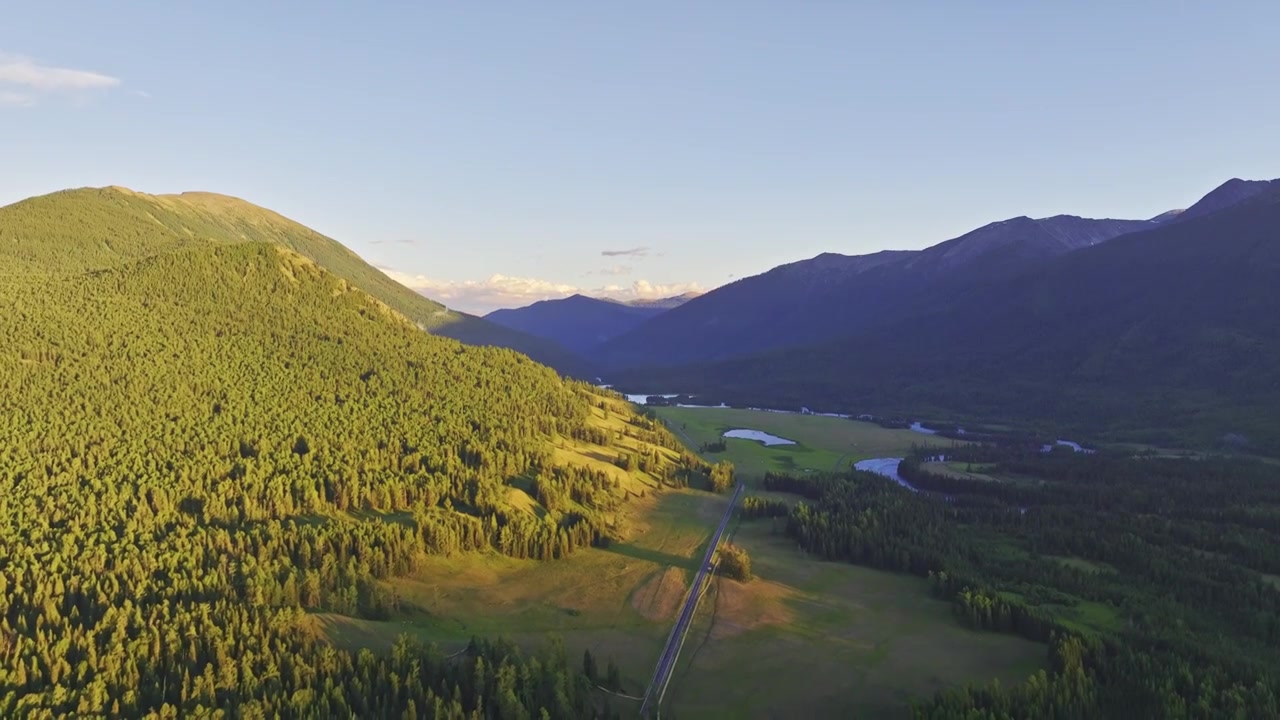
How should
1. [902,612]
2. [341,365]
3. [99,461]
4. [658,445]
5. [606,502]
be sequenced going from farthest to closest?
[658,445] < [341,365] < [606,502] < [99,461] < [902,612]

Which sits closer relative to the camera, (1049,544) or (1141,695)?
(1141,695)

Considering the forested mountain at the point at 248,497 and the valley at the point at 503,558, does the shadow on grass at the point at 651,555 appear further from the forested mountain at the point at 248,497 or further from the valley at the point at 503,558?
the forested mountain at the point at 248,497

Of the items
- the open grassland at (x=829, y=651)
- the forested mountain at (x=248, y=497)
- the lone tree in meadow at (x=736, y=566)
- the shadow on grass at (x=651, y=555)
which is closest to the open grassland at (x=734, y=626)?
the open grassland at (x=829, y=651)

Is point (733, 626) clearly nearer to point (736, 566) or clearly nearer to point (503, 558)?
point (736, 566)

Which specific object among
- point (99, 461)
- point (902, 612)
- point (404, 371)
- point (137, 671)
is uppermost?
point (404, 371)

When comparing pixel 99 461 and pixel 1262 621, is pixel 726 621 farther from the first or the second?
pixel 99 461

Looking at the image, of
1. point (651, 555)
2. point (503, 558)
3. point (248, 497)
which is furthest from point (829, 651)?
point (248, 497)

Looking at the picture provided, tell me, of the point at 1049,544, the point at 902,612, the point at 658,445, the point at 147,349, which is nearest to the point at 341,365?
the point at 147,349

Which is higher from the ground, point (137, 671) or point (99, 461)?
point (99, 461)
